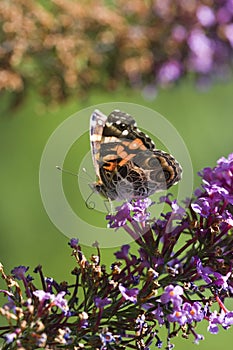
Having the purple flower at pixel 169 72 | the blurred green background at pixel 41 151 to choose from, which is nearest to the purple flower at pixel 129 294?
the purple flower at pixel 169 72

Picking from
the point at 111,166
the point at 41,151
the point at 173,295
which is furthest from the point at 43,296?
the point at 41,151

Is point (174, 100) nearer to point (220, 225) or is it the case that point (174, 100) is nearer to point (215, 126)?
point (215, 126)

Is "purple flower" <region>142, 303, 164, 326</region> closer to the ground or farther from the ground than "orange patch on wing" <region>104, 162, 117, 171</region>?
closer to the ground

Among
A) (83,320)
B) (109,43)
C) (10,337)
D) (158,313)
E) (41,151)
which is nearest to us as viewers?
(10,337)

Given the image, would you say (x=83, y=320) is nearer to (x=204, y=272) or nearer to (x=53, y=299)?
(x=53, y=299)

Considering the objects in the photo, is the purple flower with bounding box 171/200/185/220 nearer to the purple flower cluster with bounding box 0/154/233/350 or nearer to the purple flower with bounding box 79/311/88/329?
the purple flower cluster with bounding box 0/154/233/350

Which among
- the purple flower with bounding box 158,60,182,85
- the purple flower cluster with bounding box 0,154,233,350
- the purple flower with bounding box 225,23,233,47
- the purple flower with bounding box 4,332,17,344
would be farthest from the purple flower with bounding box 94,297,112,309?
the purple flower with bounding box 225,23,233,47

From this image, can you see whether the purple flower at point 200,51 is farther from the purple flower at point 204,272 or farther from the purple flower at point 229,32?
the purple flower at point 204,272
